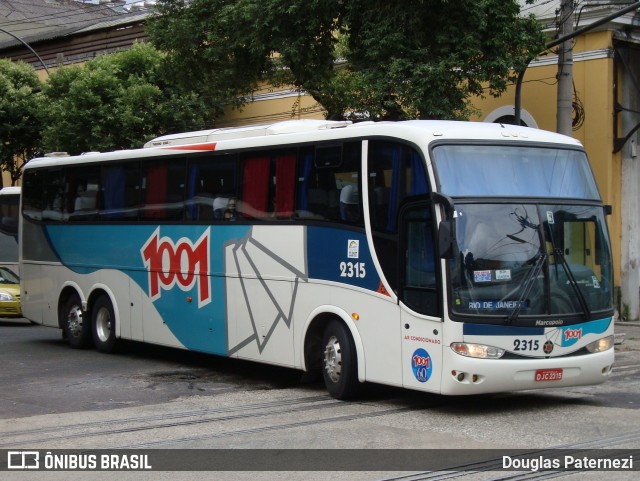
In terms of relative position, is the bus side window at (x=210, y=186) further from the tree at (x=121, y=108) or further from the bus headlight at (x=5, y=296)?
the tree at (x=121, y=108)

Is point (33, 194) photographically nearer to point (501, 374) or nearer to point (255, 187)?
point (255, 187)

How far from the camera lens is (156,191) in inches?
632

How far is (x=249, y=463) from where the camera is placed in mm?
8500

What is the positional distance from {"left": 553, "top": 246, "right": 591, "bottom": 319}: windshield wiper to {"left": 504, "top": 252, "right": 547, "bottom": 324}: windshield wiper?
→ 0.22 meters

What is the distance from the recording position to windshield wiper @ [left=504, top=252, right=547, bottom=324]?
1054cm

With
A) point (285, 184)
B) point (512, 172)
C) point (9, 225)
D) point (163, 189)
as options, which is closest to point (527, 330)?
point (512, 172)

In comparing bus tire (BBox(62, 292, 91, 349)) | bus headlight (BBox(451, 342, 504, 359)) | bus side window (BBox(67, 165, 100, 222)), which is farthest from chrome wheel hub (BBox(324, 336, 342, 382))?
bus tire (BBox(62, 292, 91, 349))

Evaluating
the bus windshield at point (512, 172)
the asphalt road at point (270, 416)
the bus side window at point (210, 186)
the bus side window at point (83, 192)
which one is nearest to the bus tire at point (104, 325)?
the bus side window at point (83, 192)

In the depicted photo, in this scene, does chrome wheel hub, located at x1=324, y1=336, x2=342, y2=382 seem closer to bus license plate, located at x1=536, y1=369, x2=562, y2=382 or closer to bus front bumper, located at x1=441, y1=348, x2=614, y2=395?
bus front bumper, located at x1=441, y1=348, x2=614, y2=395

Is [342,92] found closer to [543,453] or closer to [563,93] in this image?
[563,93]

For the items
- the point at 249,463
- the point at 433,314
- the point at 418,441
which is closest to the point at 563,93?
the point at 433,314

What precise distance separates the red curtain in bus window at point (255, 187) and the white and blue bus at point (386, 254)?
2 cm

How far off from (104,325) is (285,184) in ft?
19.4

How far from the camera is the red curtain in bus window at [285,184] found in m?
13.1
